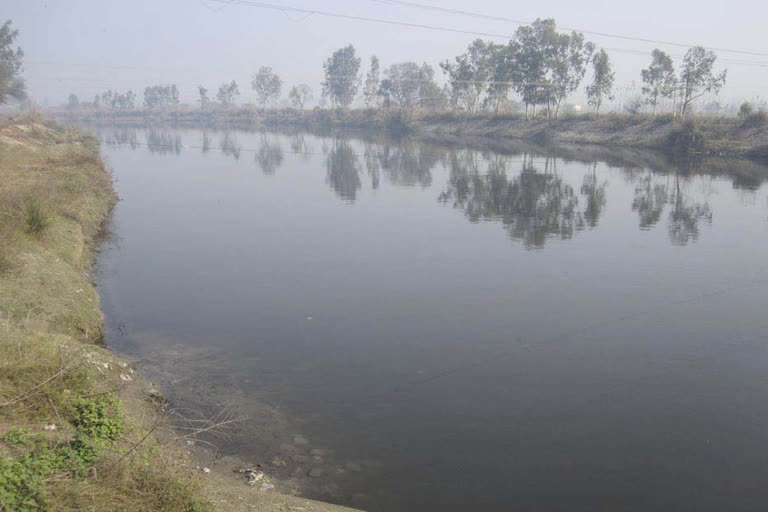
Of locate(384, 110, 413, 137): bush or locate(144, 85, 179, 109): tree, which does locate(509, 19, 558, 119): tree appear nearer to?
locate(384, 110, 413, 137): bush

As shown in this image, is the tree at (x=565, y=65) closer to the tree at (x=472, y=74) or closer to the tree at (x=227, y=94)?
the tree at (x=472, y=74)

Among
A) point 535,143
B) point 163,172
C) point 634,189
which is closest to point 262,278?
point 634,189

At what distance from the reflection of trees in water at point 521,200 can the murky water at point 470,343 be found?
0.16 meters

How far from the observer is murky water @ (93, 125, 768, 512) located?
17.7 feet

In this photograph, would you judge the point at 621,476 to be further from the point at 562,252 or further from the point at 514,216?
the point at 514,216

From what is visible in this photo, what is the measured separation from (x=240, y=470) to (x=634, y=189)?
1914cm

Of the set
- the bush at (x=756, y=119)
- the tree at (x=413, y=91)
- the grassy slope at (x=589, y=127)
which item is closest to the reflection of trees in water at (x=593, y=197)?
the grassy slope at (x=589, y=127)

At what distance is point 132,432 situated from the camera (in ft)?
15.4

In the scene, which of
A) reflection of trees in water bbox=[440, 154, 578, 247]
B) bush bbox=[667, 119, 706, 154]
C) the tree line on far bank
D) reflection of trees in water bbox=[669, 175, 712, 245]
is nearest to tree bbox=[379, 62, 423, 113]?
the tree line on far bank

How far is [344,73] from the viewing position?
7944cm

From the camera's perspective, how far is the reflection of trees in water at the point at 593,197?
16453 mm

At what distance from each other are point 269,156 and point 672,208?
23.0m

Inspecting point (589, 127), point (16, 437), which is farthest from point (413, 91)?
point (16, 437)

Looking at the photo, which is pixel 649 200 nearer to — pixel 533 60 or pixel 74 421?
pixel 74 421
